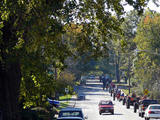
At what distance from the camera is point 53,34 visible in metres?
15.6

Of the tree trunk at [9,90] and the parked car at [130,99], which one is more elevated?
the tree trunk at [9,90]

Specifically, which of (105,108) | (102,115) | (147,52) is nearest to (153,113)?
(102,115)

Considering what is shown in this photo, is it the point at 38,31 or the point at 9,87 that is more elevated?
the point at 38,31

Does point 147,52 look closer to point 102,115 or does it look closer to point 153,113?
point 102,115

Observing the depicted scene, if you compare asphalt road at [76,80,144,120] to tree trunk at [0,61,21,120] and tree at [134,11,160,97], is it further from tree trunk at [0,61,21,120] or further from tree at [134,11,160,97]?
tree trunk at [0,61,21,120]

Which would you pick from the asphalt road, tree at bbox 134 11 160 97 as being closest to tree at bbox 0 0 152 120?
the asphalt road

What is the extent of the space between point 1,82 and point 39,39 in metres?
5.11

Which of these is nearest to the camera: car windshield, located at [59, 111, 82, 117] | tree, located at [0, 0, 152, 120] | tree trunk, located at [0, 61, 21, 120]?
tree, located at [0, 0, 152, 120]

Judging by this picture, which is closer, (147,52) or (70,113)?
(70,113)

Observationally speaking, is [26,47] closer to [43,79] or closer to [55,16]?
[55,16]

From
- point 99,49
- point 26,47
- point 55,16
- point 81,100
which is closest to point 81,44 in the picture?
point 99,49

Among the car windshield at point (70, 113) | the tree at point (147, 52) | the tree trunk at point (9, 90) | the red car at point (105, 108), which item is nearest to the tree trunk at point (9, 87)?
the tree trunk at point (9, 90)

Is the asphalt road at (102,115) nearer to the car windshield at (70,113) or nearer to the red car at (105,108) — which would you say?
the red car at (105,108)

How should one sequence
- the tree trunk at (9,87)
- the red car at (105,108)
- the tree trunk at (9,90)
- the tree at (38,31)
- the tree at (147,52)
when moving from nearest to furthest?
the tree at (38,31) → the tree trunk at (9,87) → the tree trunk at (9,90) → the red car at (105,108) → the tree at (147,52)
